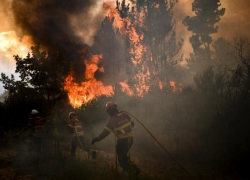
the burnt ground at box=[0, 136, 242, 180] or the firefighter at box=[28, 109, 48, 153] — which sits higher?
the firefighter at box=[28, 109, 48, 153]

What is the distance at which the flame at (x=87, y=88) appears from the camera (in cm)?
2027

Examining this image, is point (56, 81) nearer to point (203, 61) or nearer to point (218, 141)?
point (218, 141)

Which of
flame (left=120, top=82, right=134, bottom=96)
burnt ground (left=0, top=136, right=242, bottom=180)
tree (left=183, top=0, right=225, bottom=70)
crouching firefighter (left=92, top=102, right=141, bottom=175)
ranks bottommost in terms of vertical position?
burnt ground (left=0, top=136, right=242, bottom=180)

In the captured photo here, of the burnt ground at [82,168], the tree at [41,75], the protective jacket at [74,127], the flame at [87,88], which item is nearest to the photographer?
the burnt ground at [82,168]

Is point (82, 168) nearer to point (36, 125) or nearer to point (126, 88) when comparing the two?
point (36, 125)

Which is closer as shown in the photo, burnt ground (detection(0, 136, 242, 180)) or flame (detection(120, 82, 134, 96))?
→ burnt ground (detection(0, 136, 242, 180))

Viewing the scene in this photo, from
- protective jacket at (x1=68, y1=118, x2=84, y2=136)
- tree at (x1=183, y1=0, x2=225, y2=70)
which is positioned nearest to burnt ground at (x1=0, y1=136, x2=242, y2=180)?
protective jacket at (x1=68, y1=118, x2=84, y2=136)

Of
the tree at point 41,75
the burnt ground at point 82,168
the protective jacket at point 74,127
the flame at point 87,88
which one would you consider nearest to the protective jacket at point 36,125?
the burnt ground at point 82,168

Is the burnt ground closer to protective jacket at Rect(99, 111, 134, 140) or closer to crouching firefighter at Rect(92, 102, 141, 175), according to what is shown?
crouching firefighter at Rect(92, 102, 141, 175)

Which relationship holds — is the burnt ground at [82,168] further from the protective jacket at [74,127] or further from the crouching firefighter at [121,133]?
the protective jacket at [74,127]

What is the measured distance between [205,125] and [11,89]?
1596 cm

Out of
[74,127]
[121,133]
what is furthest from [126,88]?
[121,133]

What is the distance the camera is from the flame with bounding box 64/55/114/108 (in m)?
20.3

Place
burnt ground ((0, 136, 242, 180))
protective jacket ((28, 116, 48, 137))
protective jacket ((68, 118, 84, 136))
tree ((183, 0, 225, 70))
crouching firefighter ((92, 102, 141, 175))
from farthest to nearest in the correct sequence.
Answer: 1. tree ((183, 0, 225, 70))
2. protective jacket ((28, 116, 48, 137))
3. protective jacket ((68, 118, 84, 136))
4. burnt ground ((0, 136, 242, 180))
5. crouching firefighter ((92, 102, 141, 175))
